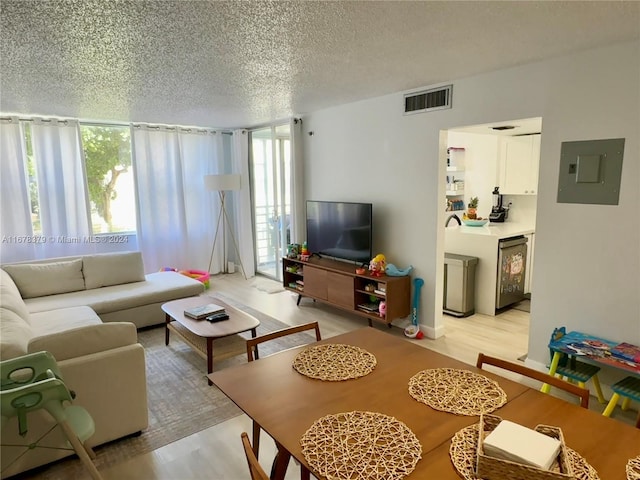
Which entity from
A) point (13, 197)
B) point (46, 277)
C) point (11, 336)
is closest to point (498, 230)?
point (11, 336)

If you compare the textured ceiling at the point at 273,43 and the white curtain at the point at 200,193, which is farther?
the white curtain at the point at 200,193

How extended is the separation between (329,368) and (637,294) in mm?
2240

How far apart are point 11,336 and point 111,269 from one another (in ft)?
8.25

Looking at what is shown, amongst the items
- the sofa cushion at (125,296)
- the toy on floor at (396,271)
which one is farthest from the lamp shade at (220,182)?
the toy on floor at (396,271)

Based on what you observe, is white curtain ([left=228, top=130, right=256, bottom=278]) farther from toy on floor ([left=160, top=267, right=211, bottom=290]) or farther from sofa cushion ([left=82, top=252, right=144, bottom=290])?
sofa cushion ([left=82, top=252, right=144, bottom=290])

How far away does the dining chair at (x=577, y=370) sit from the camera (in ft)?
8.80

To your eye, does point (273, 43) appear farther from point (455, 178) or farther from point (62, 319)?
point (455, 178)

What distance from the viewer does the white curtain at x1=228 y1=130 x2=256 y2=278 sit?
258 inches

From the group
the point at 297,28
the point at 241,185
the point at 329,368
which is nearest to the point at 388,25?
the point at 297,28

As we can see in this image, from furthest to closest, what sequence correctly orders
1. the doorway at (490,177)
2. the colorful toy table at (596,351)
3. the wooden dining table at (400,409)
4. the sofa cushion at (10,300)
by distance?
1. the doorway at (490,177)
2. the sofa cushion at (10,300)
3. the colorful toy table at (596,351)
4. the wooden dining table at (400,409)

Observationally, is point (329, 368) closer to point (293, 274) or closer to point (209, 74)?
point (209, 74)

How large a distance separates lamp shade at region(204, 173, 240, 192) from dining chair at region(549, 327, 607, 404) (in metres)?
4.76

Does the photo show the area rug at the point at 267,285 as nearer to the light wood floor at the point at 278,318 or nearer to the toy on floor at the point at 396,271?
the light wood floor at the point at 278,318

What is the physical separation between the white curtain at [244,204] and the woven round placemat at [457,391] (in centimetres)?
520
